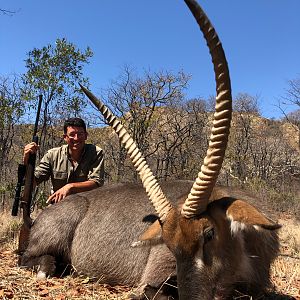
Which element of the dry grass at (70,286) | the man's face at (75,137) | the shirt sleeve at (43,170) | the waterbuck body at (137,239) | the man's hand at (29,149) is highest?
the man's face at (75,137)

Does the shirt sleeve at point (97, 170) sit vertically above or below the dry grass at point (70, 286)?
above

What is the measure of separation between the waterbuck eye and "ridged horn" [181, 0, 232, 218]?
0.17 meters

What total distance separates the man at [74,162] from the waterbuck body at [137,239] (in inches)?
38.2

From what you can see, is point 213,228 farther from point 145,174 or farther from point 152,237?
point 145,174

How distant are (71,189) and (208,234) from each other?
10.5 ft

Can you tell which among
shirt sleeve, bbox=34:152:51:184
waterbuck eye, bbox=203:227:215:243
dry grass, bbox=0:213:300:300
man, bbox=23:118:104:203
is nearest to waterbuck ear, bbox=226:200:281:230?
waterbuck eye, bbox=203:227:215:243

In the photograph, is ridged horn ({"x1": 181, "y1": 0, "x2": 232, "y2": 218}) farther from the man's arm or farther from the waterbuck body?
the man's arm

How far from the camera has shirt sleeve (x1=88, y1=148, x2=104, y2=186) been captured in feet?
21.8

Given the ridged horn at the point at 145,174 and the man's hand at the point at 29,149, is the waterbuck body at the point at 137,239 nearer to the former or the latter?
the ridged horn at the point at 145,174

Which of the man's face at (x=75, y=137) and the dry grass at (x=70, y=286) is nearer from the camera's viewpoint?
the dry grass at (x=70, y=286)

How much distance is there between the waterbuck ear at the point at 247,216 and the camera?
10.7ft

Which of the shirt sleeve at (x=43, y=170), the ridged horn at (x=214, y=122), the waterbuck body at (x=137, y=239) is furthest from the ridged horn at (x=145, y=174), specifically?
the shirt sleeve at (x=43, y=170)

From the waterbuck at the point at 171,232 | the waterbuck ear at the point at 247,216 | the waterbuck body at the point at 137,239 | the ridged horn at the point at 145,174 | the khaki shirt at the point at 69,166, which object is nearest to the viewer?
the waterbuck ear at the point at 247,216

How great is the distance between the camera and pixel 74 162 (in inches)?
269
